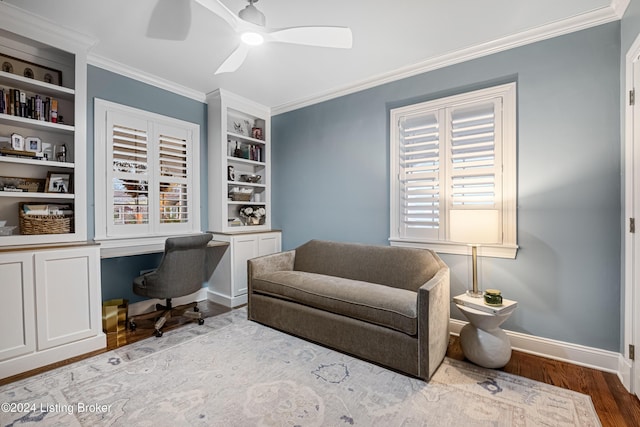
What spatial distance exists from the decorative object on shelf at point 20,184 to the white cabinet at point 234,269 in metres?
1.74

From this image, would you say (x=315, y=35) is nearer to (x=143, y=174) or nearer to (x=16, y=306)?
(x=143, y=174)

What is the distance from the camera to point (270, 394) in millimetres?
1867

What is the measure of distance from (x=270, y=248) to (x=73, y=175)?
2293mm

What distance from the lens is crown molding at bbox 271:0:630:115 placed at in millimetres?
2111

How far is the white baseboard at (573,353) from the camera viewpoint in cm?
208

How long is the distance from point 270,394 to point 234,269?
195 cm

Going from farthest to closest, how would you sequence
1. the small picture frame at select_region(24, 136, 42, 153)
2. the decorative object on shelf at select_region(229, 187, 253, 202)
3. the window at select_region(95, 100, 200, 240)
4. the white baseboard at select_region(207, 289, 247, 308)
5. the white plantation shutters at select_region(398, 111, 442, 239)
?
the decorative object on shelf at select_region(229, 187, 253, 202), the white baseboard at select_region(207, 289, 247, 308), the window at select_region(95, 100, 200, 240), the white plantation shutters at select_region(398, 111, 442, 239), the small picture frame at select_region(24, 136, 42, 153)

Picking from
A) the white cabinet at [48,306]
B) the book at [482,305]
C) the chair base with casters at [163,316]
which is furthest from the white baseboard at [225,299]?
the book at [482,305]

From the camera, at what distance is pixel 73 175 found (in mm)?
2680

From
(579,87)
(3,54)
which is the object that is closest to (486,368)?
(579,87)

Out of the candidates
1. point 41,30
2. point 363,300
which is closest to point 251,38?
point 41,30

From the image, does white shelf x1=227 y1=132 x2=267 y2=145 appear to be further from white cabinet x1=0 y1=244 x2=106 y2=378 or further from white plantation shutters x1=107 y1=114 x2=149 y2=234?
white cabinet x1=0 y1=244 x2=106 y2=378

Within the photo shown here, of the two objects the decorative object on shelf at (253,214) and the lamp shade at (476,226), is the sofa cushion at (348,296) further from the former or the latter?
the decorative object on shelf at (253,214)

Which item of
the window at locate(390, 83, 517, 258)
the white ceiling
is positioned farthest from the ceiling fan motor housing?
the window at locate(390, 83, 517, 258)
